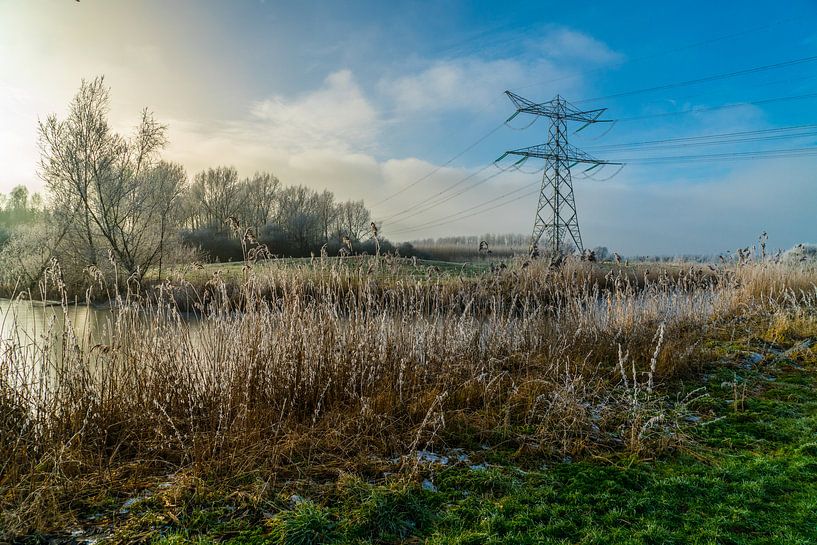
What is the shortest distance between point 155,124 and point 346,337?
17.6m

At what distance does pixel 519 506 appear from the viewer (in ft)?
8.46

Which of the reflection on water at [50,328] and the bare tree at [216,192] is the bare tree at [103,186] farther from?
the bare tree at [216,192]

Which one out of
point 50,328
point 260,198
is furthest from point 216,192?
point 50,328

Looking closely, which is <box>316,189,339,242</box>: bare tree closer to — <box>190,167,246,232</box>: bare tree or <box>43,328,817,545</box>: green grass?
<box>190,167,246,232</box>: bare tree

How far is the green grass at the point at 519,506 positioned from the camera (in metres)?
2.31

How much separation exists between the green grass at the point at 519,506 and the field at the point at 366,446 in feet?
0.04

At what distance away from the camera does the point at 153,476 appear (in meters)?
2.91

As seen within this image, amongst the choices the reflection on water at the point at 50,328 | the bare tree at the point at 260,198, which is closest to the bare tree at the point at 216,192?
the bare tree at the point at 260,198

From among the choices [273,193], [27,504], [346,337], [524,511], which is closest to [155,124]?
[346,337]

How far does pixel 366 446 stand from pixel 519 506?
1.12 metres

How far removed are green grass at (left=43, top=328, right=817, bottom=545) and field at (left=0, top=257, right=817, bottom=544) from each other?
0.04 feet

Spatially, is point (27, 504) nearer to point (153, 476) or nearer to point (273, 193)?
point (153, 476)

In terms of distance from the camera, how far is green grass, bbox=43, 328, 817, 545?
2314 mm

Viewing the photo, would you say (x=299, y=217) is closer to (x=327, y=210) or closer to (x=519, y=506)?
(x=327, y=210)
